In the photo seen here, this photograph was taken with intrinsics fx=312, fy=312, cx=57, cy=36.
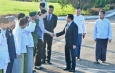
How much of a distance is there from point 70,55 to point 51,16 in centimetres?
164

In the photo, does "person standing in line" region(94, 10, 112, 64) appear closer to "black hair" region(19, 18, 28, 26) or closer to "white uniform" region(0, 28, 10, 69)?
"black hair" region(19, 18, 28, 26)

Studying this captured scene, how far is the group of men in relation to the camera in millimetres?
6965

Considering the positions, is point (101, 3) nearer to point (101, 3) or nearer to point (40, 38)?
point (101, 3)

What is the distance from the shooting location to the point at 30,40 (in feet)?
28.3

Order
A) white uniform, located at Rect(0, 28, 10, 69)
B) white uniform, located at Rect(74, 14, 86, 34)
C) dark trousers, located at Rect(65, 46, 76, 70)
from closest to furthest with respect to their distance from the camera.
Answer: white uniform, located at Rect(0, 28, 10, 69) → dark trousers, located at Rect(65, 46, 76, 70) → white uniform, located at Rect(74, 14, 86, 34)

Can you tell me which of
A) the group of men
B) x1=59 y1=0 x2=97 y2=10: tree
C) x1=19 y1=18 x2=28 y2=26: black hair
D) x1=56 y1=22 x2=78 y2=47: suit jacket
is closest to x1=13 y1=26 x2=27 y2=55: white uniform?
the group of men

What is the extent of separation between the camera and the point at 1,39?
668 cm

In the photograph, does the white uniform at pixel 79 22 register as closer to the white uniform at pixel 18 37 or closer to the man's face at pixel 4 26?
the white uniform at pixel 18 37

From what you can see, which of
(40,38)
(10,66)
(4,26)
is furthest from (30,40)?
(4,26)

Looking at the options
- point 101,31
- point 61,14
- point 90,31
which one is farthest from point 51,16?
point 61,14

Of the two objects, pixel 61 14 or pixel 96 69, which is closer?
pixel 96 69

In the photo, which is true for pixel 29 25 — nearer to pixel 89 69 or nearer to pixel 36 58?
pixel 36 58

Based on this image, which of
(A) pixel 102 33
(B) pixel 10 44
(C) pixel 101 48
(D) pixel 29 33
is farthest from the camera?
(C) pixel 101 48

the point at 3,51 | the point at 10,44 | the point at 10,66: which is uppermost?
the point at 10,44
